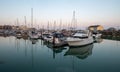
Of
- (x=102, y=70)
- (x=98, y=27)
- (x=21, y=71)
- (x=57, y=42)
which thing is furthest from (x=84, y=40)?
(x=98, y=27)

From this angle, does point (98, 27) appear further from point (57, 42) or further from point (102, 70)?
point (102, 70)

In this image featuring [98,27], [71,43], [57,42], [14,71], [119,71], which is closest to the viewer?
[14,71]

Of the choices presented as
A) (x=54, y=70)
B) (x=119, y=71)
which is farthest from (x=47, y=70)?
(x=119, y=71)

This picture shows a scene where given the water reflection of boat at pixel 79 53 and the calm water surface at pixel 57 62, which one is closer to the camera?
the calm water surface at pixel 57 62

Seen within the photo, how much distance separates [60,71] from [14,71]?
363 cm

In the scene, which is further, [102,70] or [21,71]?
[102,70]

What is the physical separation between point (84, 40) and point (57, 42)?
478 cm

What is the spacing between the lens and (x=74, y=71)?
40.7 ft

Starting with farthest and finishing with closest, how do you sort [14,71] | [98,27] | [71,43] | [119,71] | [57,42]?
[98,27], [57,42], [71,43], [119,71], [14,71]

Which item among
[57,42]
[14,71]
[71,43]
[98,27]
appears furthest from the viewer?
[98,27]

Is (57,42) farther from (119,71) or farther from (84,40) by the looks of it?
(119,71)

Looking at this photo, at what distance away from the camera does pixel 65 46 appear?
27297 millimetres

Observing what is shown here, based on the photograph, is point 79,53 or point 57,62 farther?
point 79,53

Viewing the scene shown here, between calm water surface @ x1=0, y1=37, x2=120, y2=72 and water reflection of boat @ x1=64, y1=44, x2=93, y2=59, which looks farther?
water reflection of boat @ x1=64, y1=44, x2=93, y2=59
